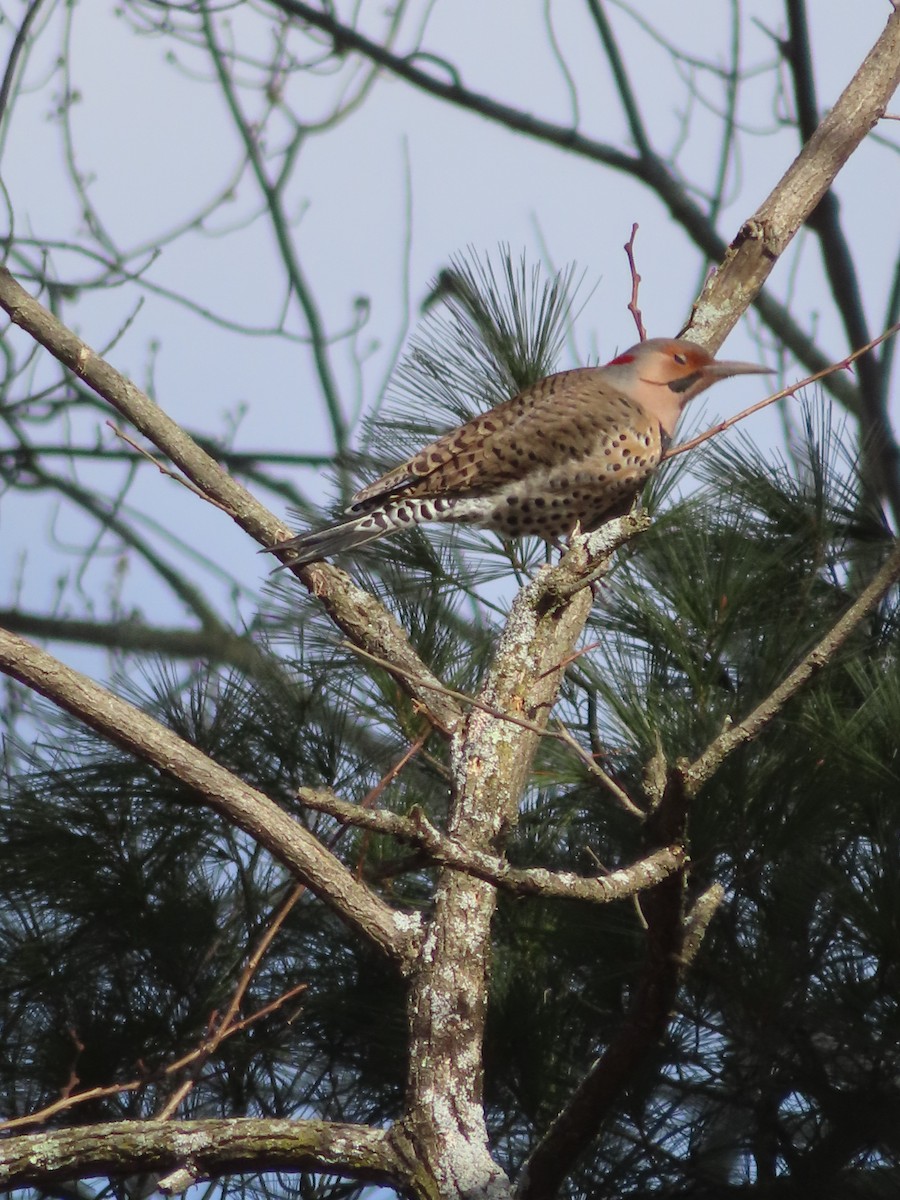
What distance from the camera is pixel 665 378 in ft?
10.2

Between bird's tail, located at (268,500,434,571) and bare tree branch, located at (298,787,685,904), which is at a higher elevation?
bird's tail, located at (268,500,434,571)

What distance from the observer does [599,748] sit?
235cm

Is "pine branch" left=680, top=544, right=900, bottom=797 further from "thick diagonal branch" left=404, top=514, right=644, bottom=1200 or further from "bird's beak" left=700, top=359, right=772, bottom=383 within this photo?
"bird's beak" left=700, top=359, right=772, bottom=383

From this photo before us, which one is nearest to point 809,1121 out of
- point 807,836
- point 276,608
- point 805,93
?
point 807,836

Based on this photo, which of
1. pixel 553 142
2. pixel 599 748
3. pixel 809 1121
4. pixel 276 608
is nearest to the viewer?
pixel 809 1121

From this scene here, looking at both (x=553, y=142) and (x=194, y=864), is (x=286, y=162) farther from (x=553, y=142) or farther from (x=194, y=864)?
(x=194, y=864)

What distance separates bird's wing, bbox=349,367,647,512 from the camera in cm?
269

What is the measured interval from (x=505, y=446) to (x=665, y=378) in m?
0.51

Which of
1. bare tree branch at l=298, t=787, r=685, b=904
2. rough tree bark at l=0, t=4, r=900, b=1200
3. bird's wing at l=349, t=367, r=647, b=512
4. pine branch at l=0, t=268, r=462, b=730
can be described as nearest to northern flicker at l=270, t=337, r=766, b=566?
bird's wing at l=349, t=367, r=647, b=512

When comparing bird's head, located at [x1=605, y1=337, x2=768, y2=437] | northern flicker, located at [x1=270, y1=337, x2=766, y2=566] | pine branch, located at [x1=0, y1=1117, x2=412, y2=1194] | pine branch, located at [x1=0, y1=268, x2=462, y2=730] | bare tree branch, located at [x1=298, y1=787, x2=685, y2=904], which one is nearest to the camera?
bare tree branch, located at [x1=298, y1=787, x2=685, y2=904]

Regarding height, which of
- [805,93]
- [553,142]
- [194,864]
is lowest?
[194,864]

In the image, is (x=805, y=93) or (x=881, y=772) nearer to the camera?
(x=881, y=772)

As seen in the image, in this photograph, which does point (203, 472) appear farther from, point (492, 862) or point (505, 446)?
point (492, 862)

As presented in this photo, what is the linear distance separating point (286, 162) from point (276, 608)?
3.14m
